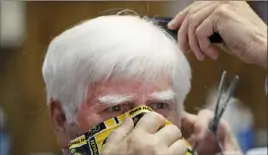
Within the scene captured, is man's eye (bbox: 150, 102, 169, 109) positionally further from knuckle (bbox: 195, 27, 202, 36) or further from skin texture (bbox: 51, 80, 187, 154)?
knuckle (bbox: 195, 27, 202, 36)

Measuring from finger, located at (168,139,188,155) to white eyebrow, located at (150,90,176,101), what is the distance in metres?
0.10

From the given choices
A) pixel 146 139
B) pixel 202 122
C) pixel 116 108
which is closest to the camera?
pixel 146 139

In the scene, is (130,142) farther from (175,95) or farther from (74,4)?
(74,4)

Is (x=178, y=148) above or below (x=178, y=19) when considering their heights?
below

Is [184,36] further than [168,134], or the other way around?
Answer: [184,36]

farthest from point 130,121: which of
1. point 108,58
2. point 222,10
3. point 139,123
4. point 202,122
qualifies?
point 202,122

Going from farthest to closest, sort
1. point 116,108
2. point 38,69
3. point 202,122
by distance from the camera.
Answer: point 202,122
point 38,69
point 116,108

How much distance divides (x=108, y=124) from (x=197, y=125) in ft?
0.97

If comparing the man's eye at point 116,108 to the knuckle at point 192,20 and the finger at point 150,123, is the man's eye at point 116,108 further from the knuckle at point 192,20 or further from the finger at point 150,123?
the knuckle at point 192,20

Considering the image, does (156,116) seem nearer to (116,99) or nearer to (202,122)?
(116,99)

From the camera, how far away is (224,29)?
992 mm

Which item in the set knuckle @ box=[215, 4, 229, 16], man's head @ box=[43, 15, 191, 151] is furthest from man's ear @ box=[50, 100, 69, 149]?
knuckle @ box=[215, 4, 229, 16]

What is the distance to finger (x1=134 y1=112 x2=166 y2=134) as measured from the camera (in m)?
0.92

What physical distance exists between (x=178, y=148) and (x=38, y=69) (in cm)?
35
